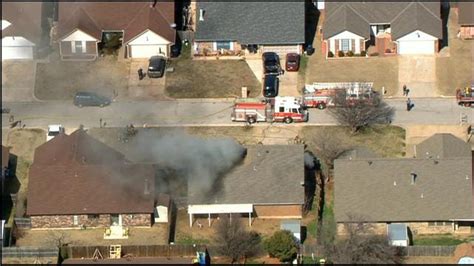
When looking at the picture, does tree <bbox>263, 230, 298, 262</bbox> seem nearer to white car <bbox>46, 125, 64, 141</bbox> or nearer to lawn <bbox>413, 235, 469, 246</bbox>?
lawn <bbox>413, 235, 469, 246</bbox>

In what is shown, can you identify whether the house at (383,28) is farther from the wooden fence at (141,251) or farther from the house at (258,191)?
the wooden fence at (141,251)

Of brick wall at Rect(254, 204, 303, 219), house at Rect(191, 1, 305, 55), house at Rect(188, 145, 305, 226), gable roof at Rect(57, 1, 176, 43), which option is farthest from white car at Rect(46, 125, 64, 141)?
brick wall at Rect(254, 204, 303, 219)

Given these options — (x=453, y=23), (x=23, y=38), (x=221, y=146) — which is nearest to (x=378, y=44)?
Answer: (x=453, y=23)

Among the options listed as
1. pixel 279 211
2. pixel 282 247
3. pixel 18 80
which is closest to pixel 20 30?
pixel 18 80

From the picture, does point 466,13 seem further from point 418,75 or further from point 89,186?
point 89,186

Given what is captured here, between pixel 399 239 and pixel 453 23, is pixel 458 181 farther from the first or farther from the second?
pixel 453 23

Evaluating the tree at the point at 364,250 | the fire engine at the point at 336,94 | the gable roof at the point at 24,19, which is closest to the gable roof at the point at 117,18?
A: the gable roof at the point at 24,19
